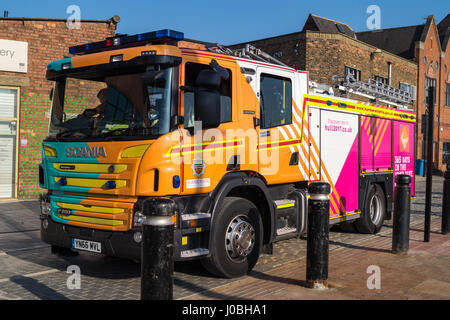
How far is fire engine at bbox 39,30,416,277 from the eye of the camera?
536cm

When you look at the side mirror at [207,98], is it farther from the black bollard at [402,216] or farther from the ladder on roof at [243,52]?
the black bollard at [402,216]

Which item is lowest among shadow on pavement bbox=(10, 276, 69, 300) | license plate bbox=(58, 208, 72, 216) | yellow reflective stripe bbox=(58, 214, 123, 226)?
shadow on pavement bbox=(10, 276, 69, 300)

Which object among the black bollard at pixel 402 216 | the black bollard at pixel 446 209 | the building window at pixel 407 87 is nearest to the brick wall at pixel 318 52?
the building window at pixel 407 87

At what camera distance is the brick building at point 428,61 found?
3547cm

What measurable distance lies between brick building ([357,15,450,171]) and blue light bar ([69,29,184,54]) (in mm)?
31909

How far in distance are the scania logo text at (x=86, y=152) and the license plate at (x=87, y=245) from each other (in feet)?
3.29

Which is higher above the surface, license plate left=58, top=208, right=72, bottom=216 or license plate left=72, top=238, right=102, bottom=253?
license plate left=58, top=208, right=72, bottom=216

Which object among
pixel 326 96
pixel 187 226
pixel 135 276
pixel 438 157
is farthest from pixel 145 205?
pixel 438 157

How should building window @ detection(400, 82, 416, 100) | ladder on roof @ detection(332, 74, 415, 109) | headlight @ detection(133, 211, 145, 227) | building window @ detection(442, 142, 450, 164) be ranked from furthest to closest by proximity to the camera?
building window @ detection(442, 142, 450, 164) → building window @ detection(400, 82, 416, 100) → ladder on roof @ detection(332, 74, 415, 109) → headlight @ detection(133, 211, 145, 227)

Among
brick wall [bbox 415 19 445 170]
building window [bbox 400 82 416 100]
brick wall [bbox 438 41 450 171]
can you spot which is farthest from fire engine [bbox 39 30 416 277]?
brick wall [bbox 438 41 450 171]

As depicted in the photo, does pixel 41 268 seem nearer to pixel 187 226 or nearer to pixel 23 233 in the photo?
pixel 187 226

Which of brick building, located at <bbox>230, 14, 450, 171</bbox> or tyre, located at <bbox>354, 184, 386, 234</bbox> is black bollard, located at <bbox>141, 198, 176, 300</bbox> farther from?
brick building, located at <bbox>230, 14, 450, 171</bbox>

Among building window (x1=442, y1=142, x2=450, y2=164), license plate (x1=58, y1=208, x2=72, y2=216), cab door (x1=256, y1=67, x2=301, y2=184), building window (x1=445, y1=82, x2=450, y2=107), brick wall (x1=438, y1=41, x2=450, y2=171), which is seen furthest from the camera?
building window (x1=445, y1=82, x2=450, y2=107)

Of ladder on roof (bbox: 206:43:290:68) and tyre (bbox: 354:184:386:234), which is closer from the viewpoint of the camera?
ladder on roof (bbox: 206:43:290:68)
